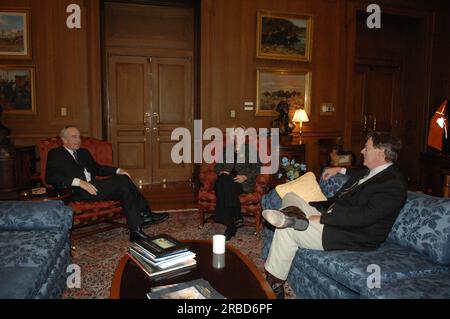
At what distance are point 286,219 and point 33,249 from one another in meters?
1.61

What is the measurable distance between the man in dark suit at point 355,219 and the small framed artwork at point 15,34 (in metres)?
4.99

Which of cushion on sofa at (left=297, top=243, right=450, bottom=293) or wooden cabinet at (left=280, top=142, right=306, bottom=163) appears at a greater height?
wooden cabinet at (left=280, top=142, right=306, bottom=163)

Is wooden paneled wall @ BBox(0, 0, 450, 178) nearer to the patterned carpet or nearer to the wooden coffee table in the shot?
the patterned carpet

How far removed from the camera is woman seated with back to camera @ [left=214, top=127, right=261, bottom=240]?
13.1 feet

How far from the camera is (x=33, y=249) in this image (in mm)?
2322

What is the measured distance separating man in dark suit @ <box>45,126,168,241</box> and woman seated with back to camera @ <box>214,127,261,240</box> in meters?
0.88

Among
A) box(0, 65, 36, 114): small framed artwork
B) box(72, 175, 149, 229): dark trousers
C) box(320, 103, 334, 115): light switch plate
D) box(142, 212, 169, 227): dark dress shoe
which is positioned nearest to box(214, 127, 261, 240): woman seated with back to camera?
box(142, 212, 169, 227): dark dress shoe

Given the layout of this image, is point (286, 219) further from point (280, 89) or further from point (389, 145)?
point (280, 89)

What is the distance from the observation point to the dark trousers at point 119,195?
3.78 meters

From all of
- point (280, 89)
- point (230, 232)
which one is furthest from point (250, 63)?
point (230, 232)

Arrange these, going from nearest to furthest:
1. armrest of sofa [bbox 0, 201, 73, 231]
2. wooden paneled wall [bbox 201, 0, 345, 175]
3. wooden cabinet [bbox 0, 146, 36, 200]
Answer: armrest of sofa [bbox 0, 201, 73, 231]
wooden cabinet [bbox 0, 146, 36, 200]
wooden paneled wall [bbox 201, 0, 345, 175]

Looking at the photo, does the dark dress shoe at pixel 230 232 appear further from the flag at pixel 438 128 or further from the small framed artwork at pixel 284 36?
the flag at pixel 438 128

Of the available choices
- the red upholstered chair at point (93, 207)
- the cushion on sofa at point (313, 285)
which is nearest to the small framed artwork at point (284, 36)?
the red upholstered chair at point (93, 207)
